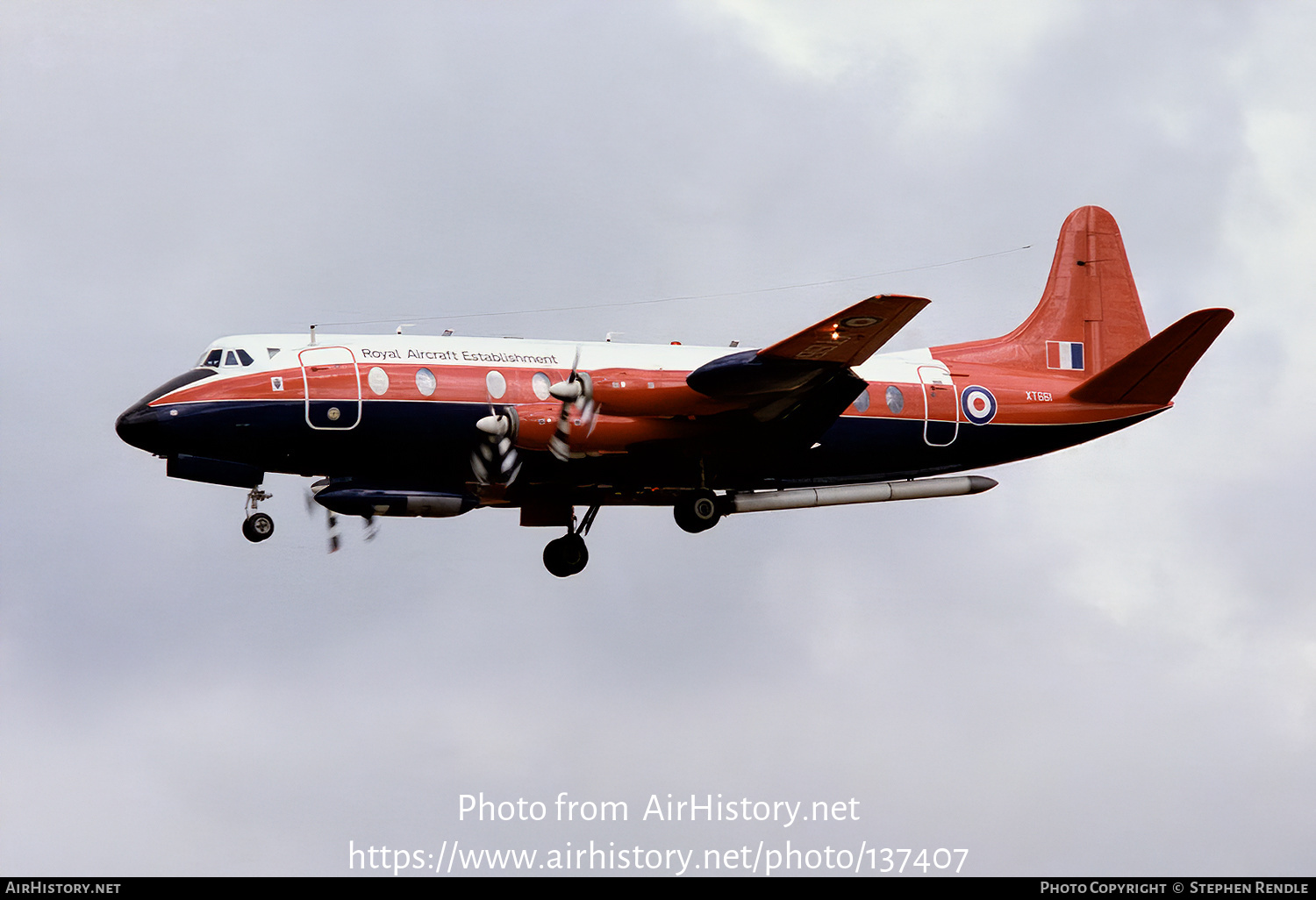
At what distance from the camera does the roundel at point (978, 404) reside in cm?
3161

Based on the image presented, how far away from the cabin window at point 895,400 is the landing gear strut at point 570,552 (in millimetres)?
5702

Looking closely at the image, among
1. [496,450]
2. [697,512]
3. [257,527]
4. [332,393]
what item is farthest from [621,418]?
[257,527]

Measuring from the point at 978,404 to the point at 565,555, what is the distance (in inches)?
324

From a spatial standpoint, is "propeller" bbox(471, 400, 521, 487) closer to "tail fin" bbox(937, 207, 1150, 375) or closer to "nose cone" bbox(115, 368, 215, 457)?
"nose cone" bbox(115, 368, 215, 457)

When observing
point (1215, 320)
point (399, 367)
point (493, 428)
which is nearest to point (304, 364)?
point (399, 367)

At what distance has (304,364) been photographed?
91.8ft

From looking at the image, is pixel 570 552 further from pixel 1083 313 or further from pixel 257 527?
pixel 1083 313

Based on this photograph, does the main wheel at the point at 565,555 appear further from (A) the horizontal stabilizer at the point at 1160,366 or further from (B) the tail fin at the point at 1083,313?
(A) the horizontal stabilizer at the point at 1160,366

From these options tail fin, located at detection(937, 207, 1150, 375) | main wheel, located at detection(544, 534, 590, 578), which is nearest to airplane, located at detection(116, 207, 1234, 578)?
main wheel, located at detection(544, 534, 590, 578)

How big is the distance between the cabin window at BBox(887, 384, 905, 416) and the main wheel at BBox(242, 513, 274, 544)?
36.7ft

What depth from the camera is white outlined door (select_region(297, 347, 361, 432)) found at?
2755 centimetres

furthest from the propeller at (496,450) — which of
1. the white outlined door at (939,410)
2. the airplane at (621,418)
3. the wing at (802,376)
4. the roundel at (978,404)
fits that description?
the roundel at (978,404)

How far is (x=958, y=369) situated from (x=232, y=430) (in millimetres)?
13584
